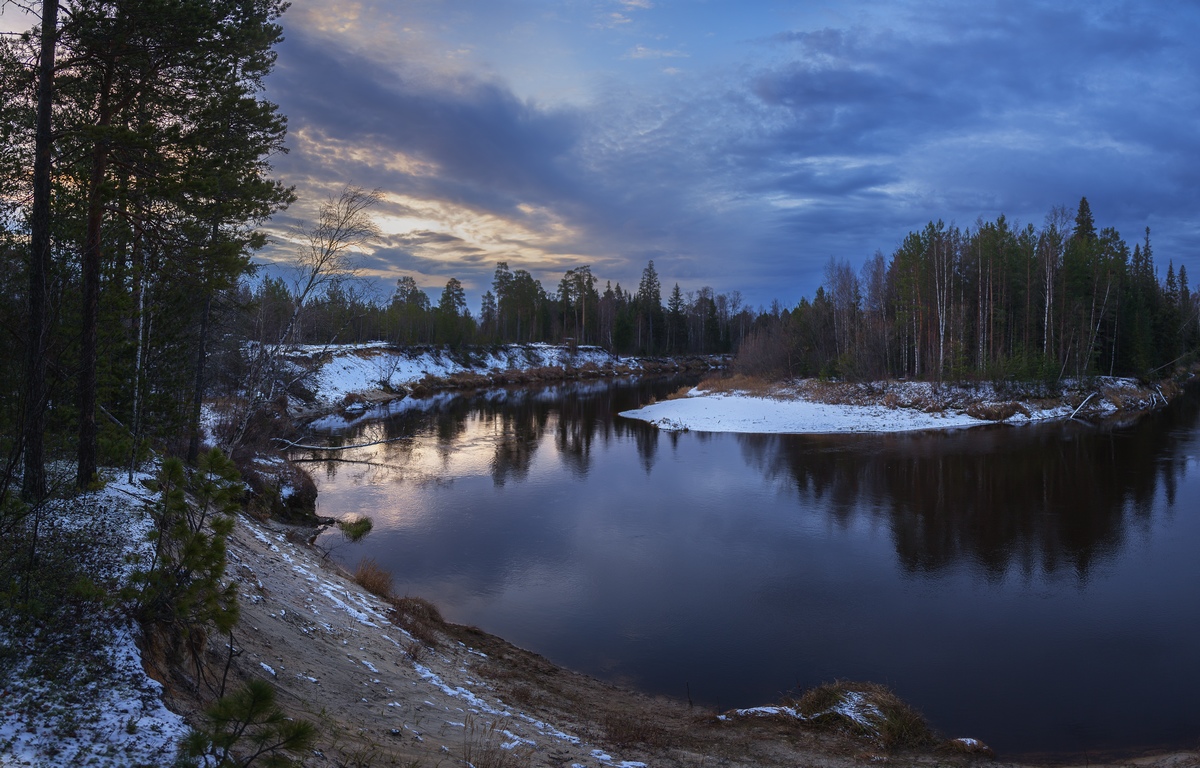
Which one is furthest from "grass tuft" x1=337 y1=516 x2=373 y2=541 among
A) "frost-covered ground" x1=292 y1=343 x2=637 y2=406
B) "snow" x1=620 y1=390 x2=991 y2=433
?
"snow" x1=620 y1=390 x2=991 y2=433

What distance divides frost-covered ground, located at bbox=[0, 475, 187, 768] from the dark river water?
6.85 metres

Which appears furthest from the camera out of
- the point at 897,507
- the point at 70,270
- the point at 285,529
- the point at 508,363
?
the point at 508,363

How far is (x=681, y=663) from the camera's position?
10578 millimetres

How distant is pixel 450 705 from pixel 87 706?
380cm

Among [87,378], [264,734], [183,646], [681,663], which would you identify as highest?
[87,378]

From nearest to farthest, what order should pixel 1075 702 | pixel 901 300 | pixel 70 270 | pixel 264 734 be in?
pixel 264 734 → pixel 70 270 → pixel 1075 702 → pixel 901 300

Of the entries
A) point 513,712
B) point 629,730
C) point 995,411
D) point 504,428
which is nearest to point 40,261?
point 513,712

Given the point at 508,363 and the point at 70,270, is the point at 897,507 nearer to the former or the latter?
the point at 70,270

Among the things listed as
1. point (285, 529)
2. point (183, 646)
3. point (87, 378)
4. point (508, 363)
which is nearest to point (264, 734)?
point (183, 646)

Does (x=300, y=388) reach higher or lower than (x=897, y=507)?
higher

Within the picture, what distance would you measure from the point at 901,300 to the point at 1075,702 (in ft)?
147

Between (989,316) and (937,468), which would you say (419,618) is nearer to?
(937,468)

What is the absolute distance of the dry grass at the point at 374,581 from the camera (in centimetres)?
1203

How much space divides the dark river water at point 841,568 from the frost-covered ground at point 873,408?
7477 mm
